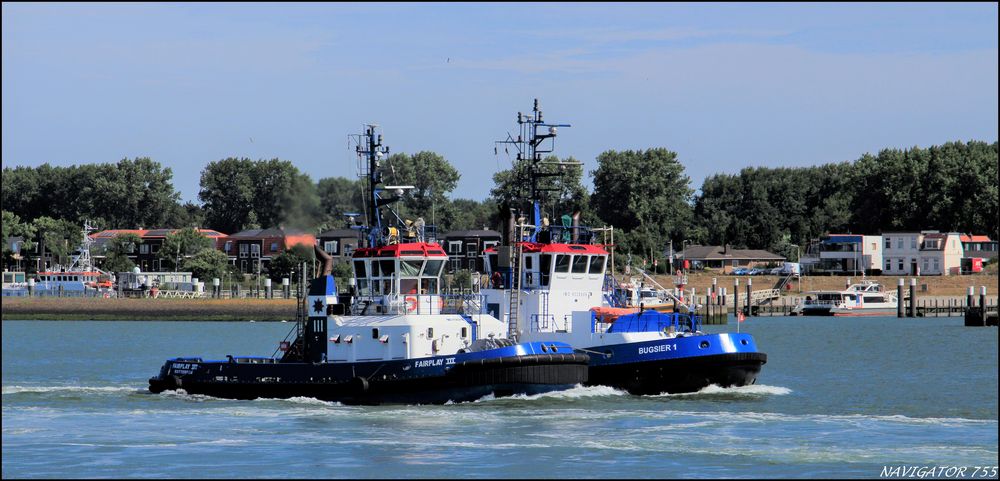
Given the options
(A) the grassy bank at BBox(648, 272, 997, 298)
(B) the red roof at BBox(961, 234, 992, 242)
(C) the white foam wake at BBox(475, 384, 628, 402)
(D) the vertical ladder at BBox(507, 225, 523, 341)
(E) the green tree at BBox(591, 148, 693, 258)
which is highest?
(E) the green tree at BBox(591, 148, 693, 258)

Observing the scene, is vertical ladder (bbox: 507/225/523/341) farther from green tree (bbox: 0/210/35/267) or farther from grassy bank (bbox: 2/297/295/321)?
green tree (bbox: 0/210/35/267)

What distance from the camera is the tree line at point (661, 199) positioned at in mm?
151750

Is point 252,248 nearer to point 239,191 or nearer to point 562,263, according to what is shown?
point 239,191

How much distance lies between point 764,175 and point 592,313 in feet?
411

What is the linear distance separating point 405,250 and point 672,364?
909cm

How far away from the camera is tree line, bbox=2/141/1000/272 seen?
15175cm

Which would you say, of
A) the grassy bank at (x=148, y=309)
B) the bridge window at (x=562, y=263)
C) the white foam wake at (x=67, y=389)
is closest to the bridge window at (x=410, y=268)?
the bridge window at (x=562, y=263)

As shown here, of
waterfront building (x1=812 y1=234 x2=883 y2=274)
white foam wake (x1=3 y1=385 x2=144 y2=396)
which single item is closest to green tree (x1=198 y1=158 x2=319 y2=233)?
white foam wake (x1=3 y1=385 x2=144 y2=396)

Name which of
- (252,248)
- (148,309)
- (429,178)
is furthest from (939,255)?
(148,309)

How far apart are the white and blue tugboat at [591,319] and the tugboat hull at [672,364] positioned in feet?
0.10

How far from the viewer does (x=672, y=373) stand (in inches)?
1833

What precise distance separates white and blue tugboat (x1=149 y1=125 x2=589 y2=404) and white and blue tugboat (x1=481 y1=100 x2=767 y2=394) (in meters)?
1.36

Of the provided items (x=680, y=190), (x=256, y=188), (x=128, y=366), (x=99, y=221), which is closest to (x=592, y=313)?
(x=128, y=366)

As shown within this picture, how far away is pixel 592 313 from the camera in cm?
4825
